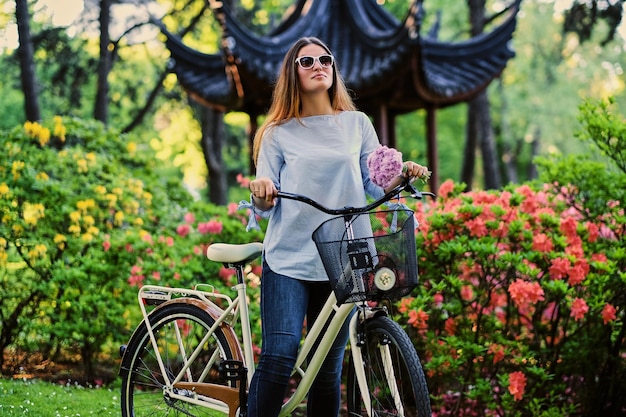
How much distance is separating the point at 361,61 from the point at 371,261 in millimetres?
7377

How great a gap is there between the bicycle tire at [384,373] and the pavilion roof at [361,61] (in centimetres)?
622

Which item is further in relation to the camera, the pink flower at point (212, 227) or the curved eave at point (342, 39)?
the curved eave at point (342, 39)

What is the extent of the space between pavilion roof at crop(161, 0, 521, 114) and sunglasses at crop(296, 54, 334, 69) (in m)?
5.64

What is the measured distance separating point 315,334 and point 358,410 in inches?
13.0

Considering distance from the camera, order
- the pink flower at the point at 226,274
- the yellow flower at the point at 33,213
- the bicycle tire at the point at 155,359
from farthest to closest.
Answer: the yellow flower at the point at 33,213, the pink flower at the point at 226,274, the bicycle tire at the point at 155,359

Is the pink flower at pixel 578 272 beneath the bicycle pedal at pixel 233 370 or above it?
above

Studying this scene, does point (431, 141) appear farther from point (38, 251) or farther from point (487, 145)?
point (38, 251)

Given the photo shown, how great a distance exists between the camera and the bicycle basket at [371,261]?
8.20ft

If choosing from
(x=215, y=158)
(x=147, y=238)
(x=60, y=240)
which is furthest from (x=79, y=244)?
(x=215, y=158)

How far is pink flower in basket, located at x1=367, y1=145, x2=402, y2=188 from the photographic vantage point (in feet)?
8.61

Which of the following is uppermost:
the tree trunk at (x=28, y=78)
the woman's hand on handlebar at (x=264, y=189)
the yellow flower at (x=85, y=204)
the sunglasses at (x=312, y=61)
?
the tree trunk at (x=28, y=78)

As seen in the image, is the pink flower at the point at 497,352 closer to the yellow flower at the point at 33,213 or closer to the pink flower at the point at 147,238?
the pink flower at the point at 147,238

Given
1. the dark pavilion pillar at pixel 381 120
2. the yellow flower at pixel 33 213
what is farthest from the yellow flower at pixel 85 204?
the dark pavilion pillar at pixel 381 120

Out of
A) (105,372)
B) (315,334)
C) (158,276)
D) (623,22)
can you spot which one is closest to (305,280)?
(315,334)
